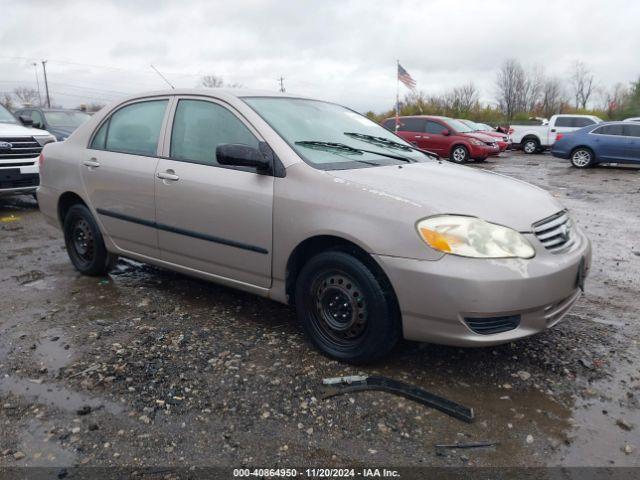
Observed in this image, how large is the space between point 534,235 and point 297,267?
140 cm

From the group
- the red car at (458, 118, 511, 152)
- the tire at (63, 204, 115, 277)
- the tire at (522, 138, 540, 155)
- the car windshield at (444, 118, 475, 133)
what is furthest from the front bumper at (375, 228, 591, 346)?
the tire at (522, 138, 540, 155)

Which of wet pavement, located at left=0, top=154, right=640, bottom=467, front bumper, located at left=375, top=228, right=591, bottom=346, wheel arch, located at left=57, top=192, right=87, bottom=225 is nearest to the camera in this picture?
wet pavement, located at left=0, top=154, right=640, bottom=467

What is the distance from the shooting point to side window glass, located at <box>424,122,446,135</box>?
16.9 metres

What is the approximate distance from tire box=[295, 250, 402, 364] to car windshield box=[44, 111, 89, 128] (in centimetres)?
1057

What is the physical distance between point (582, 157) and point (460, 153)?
11.7ft

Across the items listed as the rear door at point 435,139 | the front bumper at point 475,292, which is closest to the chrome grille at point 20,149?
the front bumper at point 475,292

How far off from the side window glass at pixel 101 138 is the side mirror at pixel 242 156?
1736 mm

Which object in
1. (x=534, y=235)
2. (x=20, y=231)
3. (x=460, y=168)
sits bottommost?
(x=20, y=231)

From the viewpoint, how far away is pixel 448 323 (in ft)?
8.80

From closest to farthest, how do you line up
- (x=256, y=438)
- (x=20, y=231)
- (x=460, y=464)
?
(x=460, y=464) < (x=256, y=438) < (x=20, y=231)

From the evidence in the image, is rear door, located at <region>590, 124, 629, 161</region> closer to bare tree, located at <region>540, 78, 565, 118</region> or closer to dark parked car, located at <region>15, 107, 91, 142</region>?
dark parked car, located at <region>15, 107, 91, 142</region>

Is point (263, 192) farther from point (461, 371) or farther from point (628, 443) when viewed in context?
point (628, 443)

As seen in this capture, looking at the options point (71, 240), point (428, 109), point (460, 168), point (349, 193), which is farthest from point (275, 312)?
point (428, 109)

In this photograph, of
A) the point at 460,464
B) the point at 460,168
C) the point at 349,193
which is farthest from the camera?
the point at 460,168
